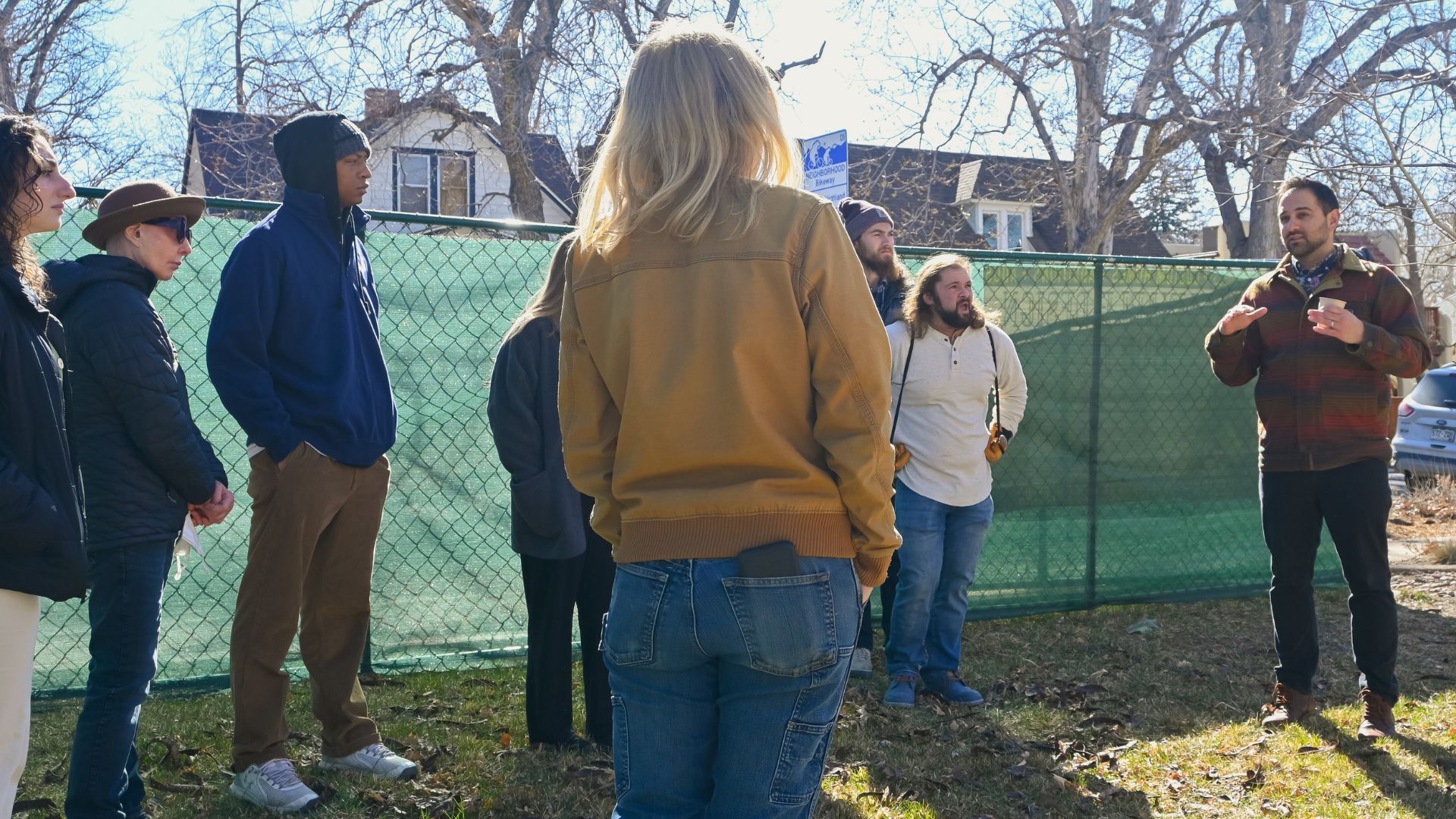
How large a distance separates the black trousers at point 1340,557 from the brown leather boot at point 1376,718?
0.03 metres

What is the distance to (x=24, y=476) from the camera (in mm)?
2396

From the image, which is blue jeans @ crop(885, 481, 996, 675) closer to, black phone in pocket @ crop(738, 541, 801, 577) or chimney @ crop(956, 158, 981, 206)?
black phone in pocket @ crop(738, 541, 801, 577)

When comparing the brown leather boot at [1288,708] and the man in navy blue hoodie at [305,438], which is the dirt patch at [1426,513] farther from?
the man in navy blue hoodie at [305,438]

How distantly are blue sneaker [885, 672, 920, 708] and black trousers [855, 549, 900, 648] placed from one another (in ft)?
0.64

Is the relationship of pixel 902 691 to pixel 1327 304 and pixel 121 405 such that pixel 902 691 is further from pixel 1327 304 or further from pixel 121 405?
pixel 121 405

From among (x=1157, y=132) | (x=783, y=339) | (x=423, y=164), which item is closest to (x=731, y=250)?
(x=783, y=339)

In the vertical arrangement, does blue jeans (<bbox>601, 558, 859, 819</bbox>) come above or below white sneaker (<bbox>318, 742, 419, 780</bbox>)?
above

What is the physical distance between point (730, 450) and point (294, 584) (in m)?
2.21

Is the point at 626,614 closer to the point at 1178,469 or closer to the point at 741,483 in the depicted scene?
the point at 741,483

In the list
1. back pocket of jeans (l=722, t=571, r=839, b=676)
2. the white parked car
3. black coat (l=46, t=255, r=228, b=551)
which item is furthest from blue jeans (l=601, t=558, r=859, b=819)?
the white parked car

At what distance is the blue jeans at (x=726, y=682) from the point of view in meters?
1.90

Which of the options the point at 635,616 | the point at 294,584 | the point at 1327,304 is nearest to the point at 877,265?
the point at 1327,304

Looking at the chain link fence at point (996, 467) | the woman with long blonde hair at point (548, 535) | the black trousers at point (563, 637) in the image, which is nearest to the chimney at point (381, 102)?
the chain link fence at point (996, 467)

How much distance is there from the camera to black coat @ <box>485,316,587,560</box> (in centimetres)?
394
